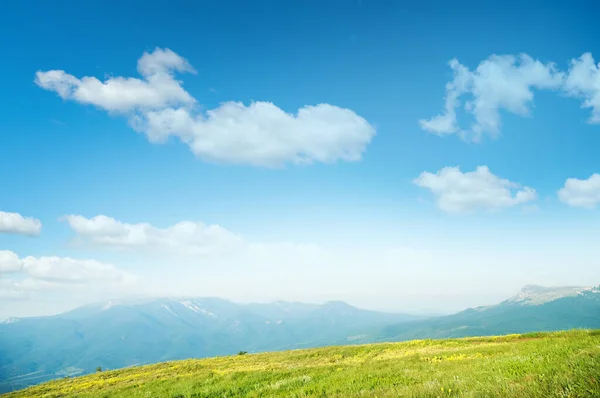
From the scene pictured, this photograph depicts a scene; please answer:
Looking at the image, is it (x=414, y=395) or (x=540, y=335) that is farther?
(x=540, y=335)

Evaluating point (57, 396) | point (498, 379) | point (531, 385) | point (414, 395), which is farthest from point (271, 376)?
point (57, 396)

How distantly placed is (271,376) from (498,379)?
13826 mm

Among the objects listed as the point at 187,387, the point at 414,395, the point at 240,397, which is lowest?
the point at 187,387

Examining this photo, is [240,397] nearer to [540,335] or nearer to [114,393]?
[114,393]

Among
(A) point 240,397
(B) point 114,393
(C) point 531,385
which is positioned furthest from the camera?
(B) point 114,393

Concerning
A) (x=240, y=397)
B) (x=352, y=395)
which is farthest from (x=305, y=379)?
(x=352, y=395)

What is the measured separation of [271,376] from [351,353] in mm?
14230

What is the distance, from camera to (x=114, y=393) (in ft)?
70.1

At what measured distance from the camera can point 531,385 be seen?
691cm

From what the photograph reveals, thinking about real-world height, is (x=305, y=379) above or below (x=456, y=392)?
below

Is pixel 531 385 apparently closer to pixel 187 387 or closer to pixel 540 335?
pixel 187 387

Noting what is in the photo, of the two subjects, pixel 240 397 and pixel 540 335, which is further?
pixel 540 335

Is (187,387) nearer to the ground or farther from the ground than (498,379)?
nearer to the ground

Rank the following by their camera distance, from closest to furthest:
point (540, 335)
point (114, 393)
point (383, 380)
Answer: point (383, 380)
point (114, 393)
point (540, 335)
